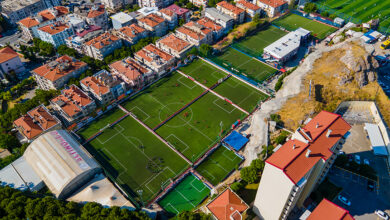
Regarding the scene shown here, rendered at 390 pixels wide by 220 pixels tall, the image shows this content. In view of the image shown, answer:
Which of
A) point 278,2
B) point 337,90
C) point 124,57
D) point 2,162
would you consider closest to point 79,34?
point 124,57

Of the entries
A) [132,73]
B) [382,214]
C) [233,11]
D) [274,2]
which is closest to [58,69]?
[132,73]

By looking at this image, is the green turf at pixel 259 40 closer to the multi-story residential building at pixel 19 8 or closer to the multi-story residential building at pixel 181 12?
the multi-story residential building at pixel 181 12

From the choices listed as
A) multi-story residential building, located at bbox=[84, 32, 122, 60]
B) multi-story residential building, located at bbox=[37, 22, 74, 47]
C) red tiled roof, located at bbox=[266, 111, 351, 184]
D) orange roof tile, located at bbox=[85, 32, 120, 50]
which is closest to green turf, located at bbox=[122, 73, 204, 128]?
multi-story residential building, located at bbox=[84, 32, 122, 60]

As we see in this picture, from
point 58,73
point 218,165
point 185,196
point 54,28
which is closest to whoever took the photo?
point 185,196

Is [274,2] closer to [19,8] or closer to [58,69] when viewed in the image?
[58,69]

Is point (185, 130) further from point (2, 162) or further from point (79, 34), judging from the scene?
point (79, 34)

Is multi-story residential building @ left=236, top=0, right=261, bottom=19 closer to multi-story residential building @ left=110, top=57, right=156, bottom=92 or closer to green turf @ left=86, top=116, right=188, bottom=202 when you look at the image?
multi-story residential building @ left=110, top=57, right=156, bottom=92
